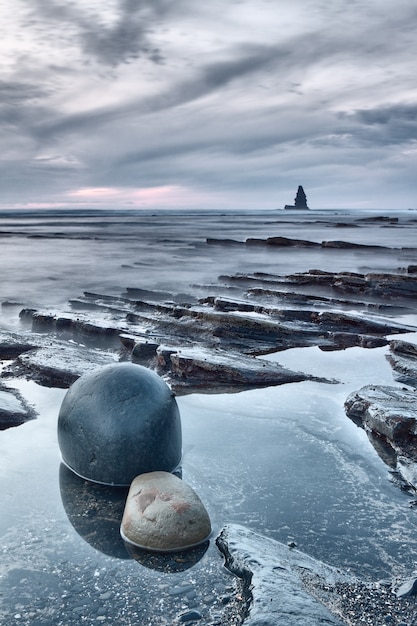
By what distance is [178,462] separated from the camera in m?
5.04

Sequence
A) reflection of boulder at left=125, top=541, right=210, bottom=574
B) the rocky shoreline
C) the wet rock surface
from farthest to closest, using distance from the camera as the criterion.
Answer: the wet rock surface
reflection of boulder at left=125, top=541, right=210, bottom=574
the rocky shoreline

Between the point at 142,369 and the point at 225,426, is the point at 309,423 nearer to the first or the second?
the point at 225,426

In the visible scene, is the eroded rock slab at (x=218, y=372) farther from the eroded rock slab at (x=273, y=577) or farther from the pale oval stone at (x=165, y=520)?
the eroded rock slab at (x=273, y=577)

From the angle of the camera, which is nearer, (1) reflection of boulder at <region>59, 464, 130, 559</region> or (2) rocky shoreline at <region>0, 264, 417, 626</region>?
(2) rocky shoreline at <region>0, 264, 417, 626</region>

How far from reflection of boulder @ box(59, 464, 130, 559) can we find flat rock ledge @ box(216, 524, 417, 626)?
0.73 m

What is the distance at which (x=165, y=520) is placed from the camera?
3.81 m

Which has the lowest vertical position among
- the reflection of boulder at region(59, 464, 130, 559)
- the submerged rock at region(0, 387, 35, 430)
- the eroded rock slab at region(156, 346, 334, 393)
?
the reflection of boulder at region(59, 464, 130, 559)

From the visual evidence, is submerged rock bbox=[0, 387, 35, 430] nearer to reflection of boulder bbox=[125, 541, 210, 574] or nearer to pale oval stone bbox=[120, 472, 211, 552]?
pale oval stone bbox=[120, 472, 211, 552]

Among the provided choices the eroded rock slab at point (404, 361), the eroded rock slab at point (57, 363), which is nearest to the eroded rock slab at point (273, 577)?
the eroded rock slab at point (57, 363)

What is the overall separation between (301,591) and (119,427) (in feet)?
6.30

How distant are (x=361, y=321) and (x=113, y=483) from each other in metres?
7.03

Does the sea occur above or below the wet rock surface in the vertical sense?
below

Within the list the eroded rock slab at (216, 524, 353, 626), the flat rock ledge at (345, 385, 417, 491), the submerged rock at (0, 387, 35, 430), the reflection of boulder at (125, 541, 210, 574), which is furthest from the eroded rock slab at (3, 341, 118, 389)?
the eroded rock slab at (216, 524, 353, 626)

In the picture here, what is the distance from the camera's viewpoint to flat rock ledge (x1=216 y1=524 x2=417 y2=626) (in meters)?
3.09
